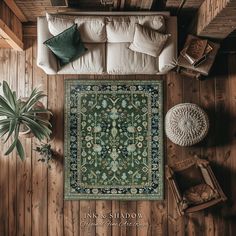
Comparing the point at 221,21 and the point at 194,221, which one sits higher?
the point at 221,21

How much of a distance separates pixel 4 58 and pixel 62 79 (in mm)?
660

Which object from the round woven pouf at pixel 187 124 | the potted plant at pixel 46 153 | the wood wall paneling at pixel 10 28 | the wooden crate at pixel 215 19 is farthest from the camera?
the potted plant at pixel 46 153

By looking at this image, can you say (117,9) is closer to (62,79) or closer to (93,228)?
(62,79)

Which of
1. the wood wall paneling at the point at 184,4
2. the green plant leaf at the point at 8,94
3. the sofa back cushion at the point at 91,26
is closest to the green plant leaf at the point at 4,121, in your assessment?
the green plant leaf at the point at 8,94

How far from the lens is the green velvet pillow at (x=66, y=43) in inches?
127

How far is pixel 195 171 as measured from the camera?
3.81 metres

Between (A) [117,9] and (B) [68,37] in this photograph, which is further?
(A) [117,9]

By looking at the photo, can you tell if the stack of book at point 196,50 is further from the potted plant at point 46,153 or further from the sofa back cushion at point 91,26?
the potted plant at point 46,153

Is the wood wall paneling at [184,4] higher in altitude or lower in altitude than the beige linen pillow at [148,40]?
higher

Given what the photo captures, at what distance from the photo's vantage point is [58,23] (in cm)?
330

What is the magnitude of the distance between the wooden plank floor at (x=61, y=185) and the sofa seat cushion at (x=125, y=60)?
32 cm

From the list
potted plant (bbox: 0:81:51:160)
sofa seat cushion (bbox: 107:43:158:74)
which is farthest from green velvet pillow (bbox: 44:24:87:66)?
potted plant (bbox: 0:81:51:160)

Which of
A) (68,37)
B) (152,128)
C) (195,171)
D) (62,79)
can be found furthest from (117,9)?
(195,171)

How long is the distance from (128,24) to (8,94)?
128cm
